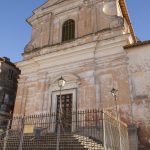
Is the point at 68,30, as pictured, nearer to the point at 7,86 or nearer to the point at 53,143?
the point at 7,86

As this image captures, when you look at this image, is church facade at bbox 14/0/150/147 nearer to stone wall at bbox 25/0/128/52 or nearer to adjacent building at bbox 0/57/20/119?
stone wall at bbox 25/0/128/52

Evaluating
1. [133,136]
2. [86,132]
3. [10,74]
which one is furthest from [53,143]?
[10,74]

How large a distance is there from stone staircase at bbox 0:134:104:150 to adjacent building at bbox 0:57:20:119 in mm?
6086

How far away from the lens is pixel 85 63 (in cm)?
1499

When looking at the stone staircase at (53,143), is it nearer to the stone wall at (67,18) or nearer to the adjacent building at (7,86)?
the adjacent building at (7,86)

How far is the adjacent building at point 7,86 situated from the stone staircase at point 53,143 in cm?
609

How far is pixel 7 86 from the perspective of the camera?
17875 millimetres

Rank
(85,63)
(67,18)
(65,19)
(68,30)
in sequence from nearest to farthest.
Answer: (85,63), (68,30), (67,18), (65,19)

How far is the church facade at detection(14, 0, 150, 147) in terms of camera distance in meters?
12.9

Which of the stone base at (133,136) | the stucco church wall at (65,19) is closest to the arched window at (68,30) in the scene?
the stucco church wall at (65,19)

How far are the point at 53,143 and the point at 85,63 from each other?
6573 millimetres

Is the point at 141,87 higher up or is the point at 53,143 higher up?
the point at 141,87

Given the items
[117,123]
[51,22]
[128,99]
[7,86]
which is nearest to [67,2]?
[51,22]

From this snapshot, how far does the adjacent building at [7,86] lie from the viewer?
56.0 ft
